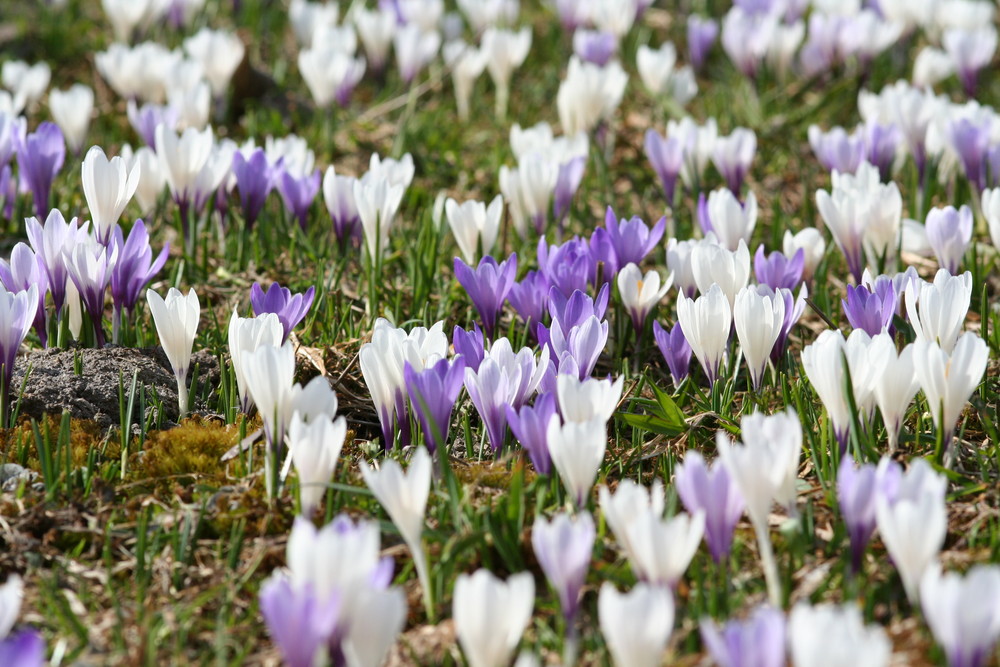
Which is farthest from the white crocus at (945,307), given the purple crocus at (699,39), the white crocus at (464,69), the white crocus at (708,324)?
the purple crocus at (699,39)

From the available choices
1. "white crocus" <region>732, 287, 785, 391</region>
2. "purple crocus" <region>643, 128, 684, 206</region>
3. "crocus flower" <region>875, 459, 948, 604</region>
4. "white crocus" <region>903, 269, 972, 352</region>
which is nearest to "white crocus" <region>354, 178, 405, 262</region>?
"purple crocus" <region>643, 128, 684, 206</region>

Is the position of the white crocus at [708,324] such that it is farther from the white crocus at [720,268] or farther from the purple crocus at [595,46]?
the purple crocus at [595,46]

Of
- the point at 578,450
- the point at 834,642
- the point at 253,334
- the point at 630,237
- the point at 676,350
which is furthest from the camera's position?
the point at 630,237

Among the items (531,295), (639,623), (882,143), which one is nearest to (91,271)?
(531,295)

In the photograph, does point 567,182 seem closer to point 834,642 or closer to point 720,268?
point 720,268

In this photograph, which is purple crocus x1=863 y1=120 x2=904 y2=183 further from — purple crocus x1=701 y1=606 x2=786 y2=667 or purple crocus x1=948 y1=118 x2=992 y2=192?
purple crocus x1=701 y1=606 x2=786 y2=667
